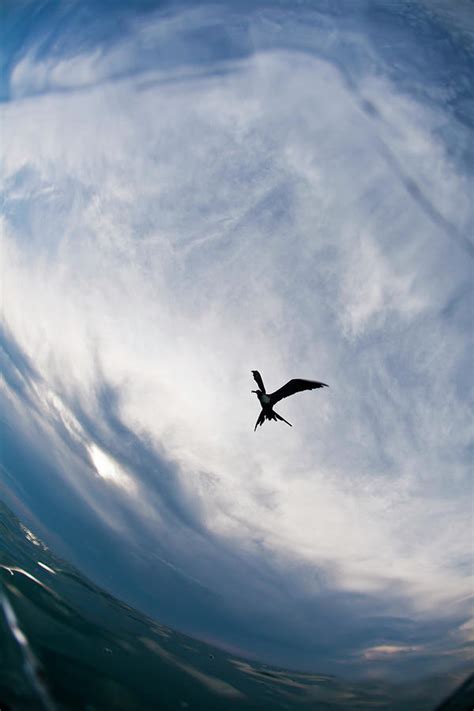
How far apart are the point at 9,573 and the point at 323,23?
30351 mm

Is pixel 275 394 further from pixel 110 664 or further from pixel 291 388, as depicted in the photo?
pixel 110 664

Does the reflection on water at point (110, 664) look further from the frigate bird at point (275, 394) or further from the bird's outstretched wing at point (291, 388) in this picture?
the bird's outstretched wing at point (291, 388)

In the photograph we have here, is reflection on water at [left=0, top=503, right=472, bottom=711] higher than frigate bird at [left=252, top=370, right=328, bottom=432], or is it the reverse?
frigate bird at [left=252, top=370, right=328, bottom=432]

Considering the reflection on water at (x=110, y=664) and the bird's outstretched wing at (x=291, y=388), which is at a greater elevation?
the bird's outstretched wing at (x=291, y=388)

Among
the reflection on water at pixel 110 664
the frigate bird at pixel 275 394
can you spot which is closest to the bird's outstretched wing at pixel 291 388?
the frigate bird at pixel 275 394

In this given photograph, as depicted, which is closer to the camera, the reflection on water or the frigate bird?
the frigate bird

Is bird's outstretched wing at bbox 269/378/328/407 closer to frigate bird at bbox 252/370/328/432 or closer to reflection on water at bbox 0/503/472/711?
frigate bird at bbox 252/370/328/432

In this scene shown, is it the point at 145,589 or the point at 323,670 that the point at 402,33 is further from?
the point at 323,670

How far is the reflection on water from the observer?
39.4 ft

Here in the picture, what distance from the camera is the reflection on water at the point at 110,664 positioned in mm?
12008

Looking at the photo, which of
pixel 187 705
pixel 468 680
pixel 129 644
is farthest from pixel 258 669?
pixel 468 680

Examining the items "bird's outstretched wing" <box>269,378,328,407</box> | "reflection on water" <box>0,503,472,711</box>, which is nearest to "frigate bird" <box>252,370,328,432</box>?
"bird's outstretched wing" <box>269,378,328,407</box>

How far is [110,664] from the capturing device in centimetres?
1620

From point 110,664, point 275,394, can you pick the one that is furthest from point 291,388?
point 110,664
